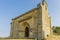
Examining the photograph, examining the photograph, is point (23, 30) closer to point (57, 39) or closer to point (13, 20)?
point (13, 20)

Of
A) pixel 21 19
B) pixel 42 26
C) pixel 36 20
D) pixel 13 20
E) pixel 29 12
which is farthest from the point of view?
pixel 13 20

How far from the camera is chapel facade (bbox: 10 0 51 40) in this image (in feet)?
55.3

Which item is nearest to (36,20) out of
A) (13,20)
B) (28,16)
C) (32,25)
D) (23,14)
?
(32,25)

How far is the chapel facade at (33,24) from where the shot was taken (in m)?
16.9

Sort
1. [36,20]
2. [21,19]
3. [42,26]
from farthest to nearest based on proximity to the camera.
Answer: [21,19] → [36,20] → [42,26]

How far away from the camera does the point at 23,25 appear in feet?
67.8

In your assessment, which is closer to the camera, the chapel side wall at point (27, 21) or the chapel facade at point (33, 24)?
the chapel facade at point (33, 24)

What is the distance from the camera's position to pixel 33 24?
59.5 ft

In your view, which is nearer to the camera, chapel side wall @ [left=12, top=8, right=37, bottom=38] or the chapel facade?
the chapel facade

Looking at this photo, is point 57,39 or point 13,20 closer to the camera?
point 57,39

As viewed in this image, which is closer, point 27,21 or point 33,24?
point 33,24

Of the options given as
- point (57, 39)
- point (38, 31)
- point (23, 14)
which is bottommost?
point (57, 39)

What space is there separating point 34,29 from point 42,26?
60.1 inches

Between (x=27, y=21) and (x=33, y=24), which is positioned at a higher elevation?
(x=27, y=21)
